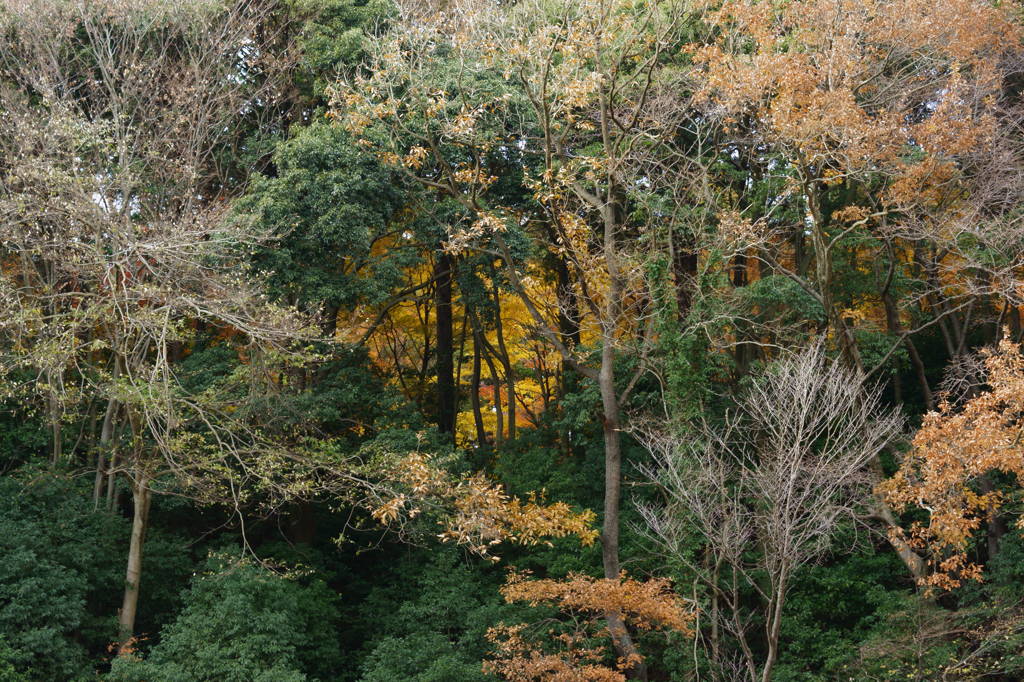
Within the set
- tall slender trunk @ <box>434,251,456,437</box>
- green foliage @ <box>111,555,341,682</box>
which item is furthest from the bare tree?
tall slender trunk @ <box>434,251,456,437</box>

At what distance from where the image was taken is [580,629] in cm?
1127

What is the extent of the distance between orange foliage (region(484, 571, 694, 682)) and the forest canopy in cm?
7

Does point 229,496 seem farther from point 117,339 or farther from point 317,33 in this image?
point 317,33

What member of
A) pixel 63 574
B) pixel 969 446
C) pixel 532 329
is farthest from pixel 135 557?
pixel 969 446

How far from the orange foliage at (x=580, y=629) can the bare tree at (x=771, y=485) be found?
625mm

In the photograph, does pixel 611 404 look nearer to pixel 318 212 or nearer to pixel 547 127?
pixel 547 127

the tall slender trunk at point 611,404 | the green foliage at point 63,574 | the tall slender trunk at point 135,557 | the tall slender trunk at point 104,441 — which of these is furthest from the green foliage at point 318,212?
the green foliage at point 63,574

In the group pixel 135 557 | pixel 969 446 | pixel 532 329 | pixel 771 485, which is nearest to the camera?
pixel 969 446

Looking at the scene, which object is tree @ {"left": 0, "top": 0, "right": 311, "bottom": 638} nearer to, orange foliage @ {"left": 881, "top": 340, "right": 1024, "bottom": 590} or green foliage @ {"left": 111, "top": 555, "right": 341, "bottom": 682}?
green foliage @ {"left": 111, "top": 555, "right": 341, "bottom": 682}

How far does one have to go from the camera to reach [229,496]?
38.3 feet

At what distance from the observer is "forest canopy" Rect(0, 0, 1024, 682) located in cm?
1008

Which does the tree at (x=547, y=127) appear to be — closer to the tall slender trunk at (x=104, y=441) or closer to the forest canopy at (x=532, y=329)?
the forest canopy at (x=532, y=329)

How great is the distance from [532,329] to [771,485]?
17.6 ft

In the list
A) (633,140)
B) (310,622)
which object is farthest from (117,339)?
(633,140)
